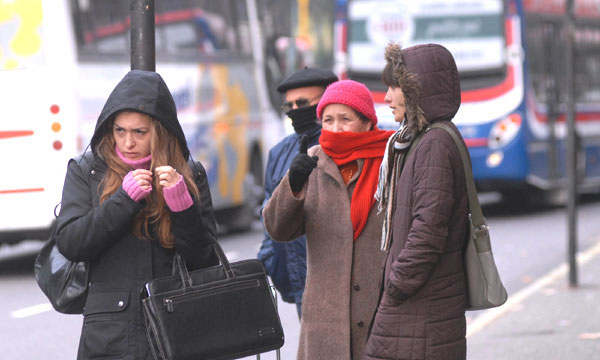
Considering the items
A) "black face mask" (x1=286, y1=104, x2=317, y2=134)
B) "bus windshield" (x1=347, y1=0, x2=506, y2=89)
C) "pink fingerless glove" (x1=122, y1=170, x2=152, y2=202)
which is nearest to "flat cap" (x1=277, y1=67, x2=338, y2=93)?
"black face mask" (x1=286, y1=104, x2=317, y2=134)

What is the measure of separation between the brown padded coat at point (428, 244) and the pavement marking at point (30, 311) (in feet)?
21.0

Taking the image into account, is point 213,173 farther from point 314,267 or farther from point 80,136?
point 314,267

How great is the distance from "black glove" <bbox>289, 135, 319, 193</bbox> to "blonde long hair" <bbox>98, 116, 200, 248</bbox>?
1.28ft

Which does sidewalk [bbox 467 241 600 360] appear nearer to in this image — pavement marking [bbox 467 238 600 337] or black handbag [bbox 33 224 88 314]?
pavement marking [bbox 467 238 600 337]

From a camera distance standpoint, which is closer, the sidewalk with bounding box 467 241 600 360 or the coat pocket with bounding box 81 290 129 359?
the coat pocket with bounding box 81 290 129 359

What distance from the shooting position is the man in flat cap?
5.44 meters

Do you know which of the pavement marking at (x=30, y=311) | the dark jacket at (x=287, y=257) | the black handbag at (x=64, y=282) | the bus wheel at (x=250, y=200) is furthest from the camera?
the bus wheel at (x=250, y=200)

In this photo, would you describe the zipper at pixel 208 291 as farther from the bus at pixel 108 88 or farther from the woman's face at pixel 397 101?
the bus at pixel 108 88

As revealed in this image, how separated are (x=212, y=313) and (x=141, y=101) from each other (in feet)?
2.36

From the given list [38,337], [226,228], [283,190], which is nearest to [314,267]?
[283,190]

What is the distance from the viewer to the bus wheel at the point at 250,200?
54.5 ft

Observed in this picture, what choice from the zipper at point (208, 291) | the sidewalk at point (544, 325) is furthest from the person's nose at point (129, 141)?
the sidewalk at point (544, 325)

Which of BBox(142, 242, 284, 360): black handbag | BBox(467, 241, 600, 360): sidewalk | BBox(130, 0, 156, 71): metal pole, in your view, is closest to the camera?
BBox(142, 242, 284, 360): black handbag

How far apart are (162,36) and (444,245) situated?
11.0m
